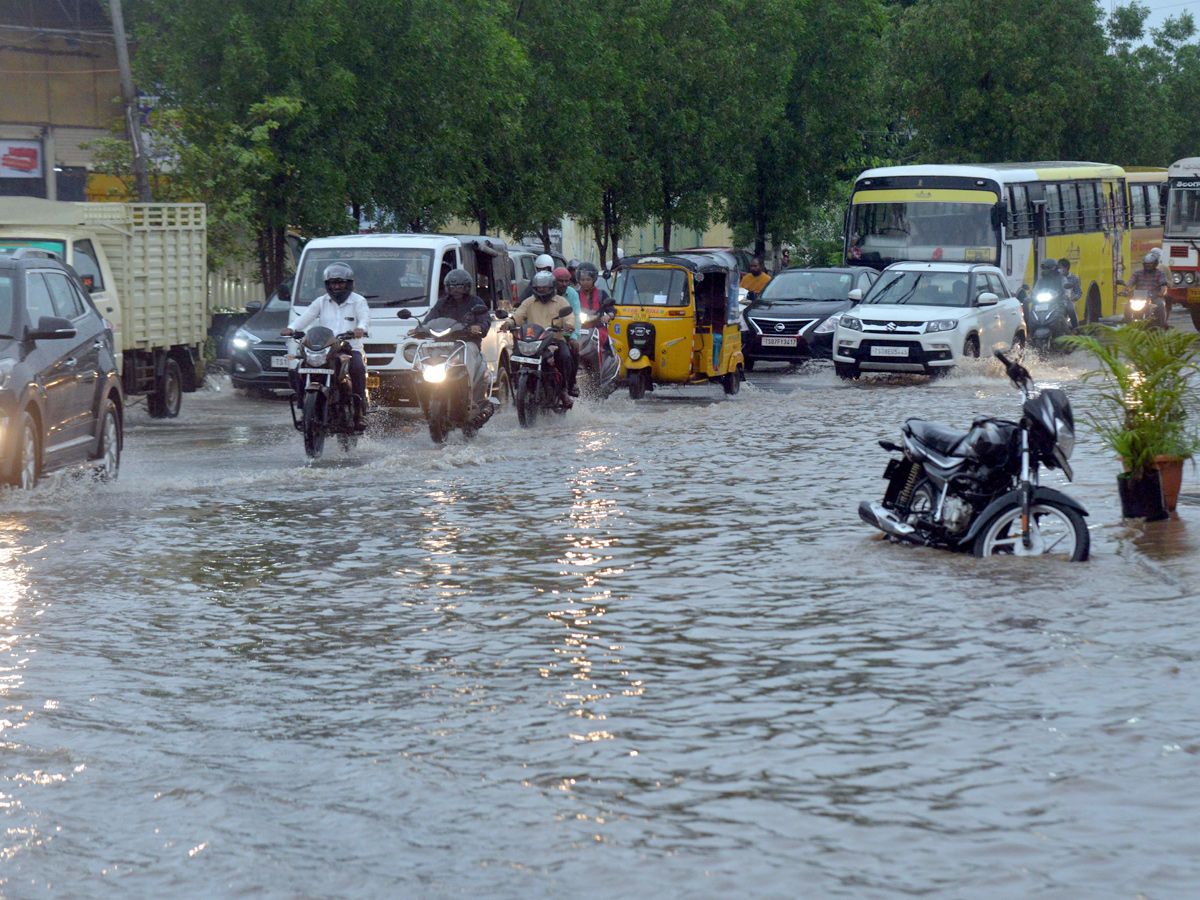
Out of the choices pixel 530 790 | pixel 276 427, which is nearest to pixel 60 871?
pixel 530 790

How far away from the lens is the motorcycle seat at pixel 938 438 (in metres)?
10.2

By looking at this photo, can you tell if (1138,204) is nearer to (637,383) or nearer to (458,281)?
(637,383)

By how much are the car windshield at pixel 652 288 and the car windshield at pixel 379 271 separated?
4956 millimetres

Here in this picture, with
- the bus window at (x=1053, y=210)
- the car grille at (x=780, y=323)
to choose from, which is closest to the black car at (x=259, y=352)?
the car grille at (x=780, y=323)

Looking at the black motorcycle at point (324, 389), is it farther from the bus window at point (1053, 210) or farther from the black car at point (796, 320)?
the bus window at point (1053, 210)

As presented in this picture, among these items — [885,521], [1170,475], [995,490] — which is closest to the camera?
[995,490]

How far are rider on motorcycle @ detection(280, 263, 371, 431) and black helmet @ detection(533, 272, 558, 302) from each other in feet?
10.6

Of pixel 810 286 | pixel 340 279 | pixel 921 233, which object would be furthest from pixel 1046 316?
pixel 340 279

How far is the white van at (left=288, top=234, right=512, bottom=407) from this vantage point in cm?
1830

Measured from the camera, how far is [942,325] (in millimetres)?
25453

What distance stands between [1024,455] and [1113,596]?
113cm

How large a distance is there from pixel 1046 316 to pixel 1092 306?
7.77 meters

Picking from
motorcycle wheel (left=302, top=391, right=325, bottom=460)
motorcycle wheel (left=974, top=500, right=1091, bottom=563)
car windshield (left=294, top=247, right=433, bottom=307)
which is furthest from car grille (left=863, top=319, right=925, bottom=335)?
motorcycle wheel (left=974, top=500, right=1091, bottom=563)

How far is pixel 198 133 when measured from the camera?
26.5 metres
